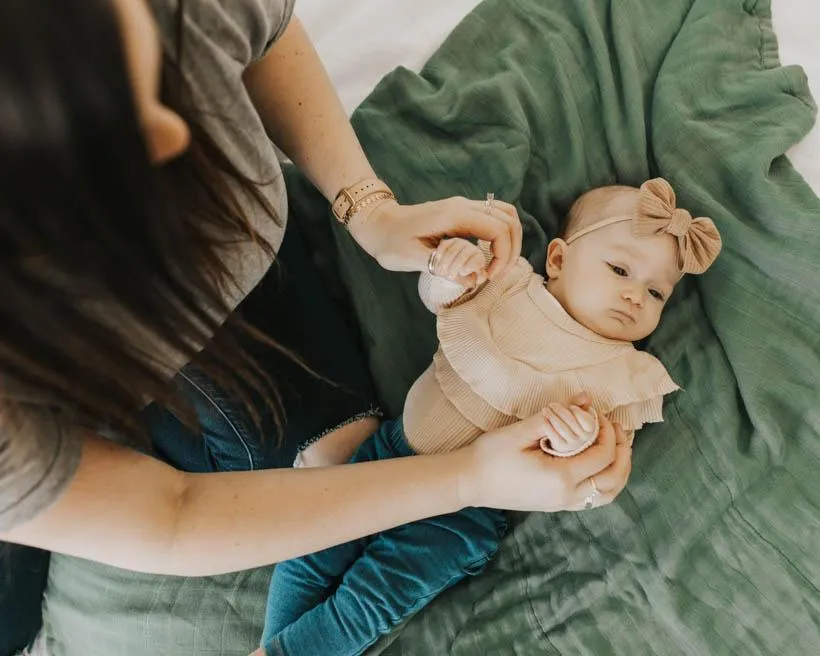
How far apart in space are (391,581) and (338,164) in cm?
54

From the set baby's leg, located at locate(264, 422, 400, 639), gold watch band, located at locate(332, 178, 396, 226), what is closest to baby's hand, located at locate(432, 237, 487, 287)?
gold watch band, located at locate(332, 178, 396, 226)

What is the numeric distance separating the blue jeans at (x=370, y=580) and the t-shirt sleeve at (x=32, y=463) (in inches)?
16.5

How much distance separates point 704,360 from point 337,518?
56cm

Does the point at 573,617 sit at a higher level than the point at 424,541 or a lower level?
lower

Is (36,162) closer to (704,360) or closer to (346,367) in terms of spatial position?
(346,367)

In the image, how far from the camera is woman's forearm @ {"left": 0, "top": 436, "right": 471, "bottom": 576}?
594 millimetres

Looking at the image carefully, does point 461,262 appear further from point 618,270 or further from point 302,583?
point 302,583

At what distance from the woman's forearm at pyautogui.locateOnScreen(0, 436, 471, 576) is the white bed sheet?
Answer: 68 cm

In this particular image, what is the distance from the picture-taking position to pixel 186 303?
0.56m

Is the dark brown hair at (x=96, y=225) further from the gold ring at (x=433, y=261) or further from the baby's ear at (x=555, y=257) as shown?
the baby's ear at (x=555, y=257)

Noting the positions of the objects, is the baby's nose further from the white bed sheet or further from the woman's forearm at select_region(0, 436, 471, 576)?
the white bed sheet

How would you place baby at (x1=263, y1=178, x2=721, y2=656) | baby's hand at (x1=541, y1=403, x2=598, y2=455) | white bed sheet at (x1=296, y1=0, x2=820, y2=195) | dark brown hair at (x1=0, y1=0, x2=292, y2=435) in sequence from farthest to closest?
1. white bed sheet at (x1=296, y1=0, x2=820, y2=195)
2. baby at (x1=263, y1=178, x2=721, y2=656)
3. baby's hand at (x1=541, y1=403, x2=598, y2=455)
4. dark brown hair at (x1=0, y1=0, x2=292, y2=435)

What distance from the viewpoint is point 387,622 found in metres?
0.88

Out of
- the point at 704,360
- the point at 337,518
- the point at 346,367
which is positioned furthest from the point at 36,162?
the point at 704,360
